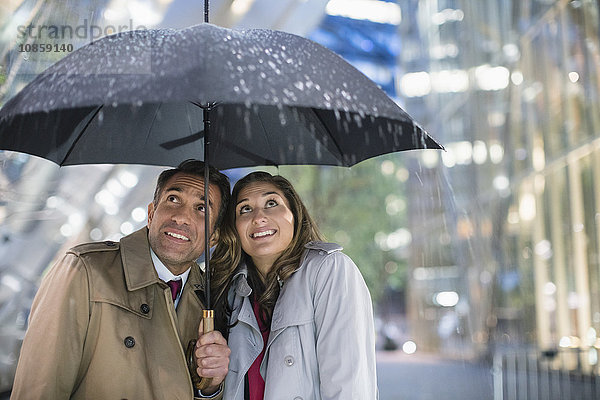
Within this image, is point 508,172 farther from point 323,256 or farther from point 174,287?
point 174,287

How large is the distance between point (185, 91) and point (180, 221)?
1205mm

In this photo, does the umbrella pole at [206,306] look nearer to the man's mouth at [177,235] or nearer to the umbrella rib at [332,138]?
the man's mouth at [177,235]

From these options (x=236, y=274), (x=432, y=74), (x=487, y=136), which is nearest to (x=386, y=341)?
(x=432, y=74)

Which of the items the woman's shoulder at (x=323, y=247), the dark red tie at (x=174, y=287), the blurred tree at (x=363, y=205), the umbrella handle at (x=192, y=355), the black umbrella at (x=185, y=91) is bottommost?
the umbrella handle at (x=192, y=355)

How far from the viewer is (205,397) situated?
123 inches

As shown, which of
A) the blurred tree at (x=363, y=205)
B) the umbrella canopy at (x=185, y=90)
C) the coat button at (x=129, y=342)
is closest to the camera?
the umbrella canopy at (x=185, y=90)

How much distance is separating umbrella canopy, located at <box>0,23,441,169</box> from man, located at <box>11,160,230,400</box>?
1.91 feet

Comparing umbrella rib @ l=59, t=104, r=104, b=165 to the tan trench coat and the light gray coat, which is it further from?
the light gray coat

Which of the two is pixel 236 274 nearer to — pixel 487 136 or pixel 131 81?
pixel 131 81

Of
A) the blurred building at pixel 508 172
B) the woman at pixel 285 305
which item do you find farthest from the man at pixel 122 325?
the blurred building at pixel 508 172

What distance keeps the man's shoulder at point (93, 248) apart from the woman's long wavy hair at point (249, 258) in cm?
58

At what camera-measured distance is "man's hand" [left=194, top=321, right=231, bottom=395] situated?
9.59 feet

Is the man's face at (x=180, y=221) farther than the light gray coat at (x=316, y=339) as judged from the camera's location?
Yes

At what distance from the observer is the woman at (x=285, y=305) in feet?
9.87
